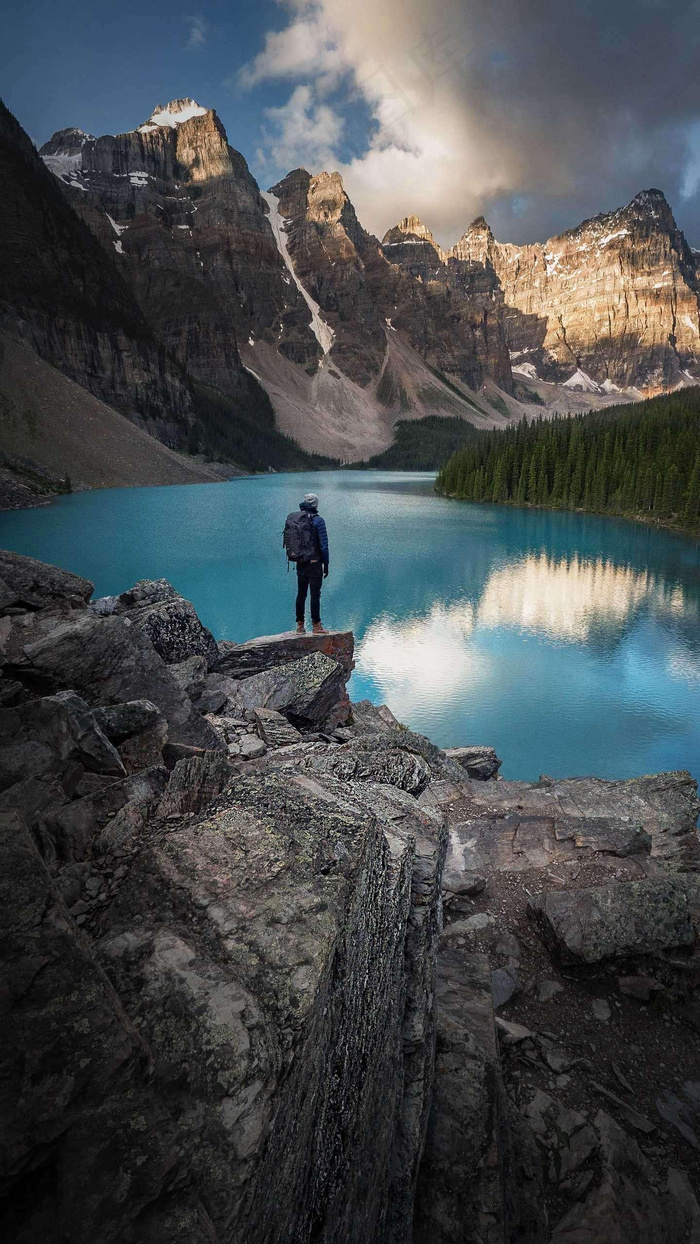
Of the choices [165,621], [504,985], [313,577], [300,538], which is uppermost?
[300,538]

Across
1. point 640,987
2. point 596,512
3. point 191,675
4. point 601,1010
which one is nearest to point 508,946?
point 601,1010

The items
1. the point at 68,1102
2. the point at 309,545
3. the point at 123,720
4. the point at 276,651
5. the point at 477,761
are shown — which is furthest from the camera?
the point at 309,545

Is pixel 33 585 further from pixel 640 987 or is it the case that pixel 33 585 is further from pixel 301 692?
pixel 640 987

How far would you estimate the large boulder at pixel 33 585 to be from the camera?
24.4ft

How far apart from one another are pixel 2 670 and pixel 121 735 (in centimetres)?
140

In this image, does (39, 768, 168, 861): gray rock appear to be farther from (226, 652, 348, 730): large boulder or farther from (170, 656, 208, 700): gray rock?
(226, 652, 348, 730): large boulder

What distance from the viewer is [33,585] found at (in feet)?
26.2

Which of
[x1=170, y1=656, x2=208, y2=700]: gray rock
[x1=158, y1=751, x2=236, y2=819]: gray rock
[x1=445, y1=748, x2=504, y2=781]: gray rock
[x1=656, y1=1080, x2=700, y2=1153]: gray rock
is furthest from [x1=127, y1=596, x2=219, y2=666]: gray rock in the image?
[x1=656, y1=1080, x2=700, y2=1153]: gray rock

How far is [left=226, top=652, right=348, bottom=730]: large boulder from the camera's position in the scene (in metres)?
9.18

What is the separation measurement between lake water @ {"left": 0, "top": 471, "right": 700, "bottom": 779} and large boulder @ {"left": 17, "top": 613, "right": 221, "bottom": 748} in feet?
31.3

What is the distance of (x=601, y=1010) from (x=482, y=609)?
23802mm

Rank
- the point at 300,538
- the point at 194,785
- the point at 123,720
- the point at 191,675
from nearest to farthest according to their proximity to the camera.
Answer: the point at 194,785, the point at 123,720, the point at 191,675, the point at 300,538

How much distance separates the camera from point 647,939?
495cm

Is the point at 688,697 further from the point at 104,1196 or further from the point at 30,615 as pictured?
the point at 104,1196
